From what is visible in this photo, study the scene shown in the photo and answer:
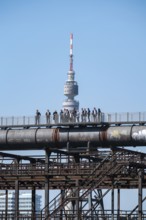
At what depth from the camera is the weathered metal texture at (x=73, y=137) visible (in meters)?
91.2

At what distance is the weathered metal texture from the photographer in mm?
91188

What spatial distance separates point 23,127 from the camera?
9775cm

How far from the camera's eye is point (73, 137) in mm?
93250

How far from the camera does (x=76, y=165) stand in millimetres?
77000

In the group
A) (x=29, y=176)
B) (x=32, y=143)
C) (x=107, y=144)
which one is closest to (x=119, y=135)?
(x=107, y=144)

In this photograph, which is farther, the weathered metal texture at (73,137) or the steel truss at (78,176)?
the weathered metal texture at (73,137)

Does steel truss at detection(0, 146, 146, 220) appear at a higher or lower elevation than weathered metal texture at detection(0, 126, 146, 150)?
lower

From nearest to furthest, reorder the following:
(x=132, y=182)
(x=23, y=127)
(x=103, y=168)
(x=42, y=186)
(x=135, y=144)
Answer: (x=103, y=168) < (x=132, y=182) < (x=42, y=186) < (x=135, y=144) < (x=23, y=127)

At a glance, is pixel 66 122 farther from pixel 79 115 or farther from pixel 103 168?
pixel 103 168

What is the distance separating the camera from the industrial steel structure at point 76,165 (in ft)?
241

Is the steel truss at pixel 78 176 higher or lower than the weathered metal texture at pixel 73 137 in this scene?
lower

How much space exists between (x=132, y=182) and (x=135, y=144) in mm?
11694

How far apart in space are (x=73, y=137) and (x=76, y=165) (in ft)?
53.6

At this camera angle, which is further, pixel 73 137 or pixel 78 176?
pixel 73 137
